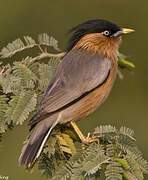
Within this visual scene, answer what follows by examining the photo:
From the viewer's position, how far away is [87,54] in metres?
8.63

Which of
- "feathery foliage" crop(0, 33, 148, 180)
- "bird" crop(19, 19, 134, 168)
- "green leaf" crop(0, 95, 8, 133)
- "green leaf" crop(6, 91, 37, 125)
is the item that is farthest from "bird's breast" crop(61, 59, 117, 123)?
"green leaf" crop(0, 95, 8, 133)

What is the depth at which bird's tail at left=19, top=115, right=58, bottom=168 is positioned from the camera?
23.8ft

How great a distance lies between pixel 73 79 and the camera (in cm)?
813

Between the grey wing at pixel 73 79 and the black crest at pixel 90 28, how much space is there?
21 centimetres

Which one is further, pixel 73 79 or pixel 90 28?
pixel 90 28

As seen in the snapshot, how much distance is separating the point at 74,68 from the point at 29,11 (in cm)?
610

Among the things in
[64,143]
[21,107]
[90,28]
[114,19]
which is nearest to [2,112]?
[21,107]

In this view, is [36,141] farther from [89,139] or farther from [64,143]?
[89,139]

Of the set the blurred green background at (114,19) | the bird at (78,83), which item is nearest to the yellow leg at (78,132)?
the bird at (78,83)

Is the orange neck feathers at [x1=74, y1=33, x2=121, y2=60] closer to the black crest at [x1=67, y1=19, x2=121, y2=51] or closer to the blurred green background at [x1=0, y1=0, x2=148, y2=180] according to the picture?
the black crest at [x1=67, y1=19, x2=121, y2=51]

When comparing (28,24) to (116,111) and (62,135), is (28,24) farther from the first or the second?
(62,135)

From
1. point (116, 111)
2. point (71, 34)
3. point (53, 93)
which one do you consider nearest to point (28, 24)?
point (116, 111)

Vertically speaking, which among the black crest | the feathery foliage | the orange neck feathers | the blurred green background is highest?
the blurred green background

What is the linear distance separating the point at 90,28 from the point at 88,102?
76cm
